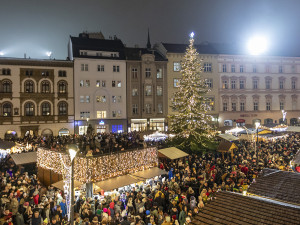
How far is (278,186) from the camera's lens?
31.0 feet

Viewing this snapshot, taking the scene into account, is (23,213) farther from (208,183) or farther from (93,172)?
(208,183)

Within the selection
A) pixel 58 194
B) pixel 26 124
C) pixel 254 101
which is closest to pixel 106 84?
pixel 26 124

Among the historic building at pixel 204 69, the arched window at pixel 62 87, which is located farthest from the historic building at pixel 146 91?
the arched window at pixel 62 87

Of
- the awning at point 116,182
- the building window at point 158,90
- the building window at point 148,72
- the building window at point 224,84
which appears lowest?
the awning at point 116,182

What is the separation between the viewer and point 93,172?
43.7 feet

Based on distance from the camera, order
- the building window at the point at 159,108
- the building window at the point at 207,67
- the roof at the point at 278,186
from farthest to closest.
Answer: the building window at the point at 207,67, the building window at the point at 159,108, the roof at the point at 278,186

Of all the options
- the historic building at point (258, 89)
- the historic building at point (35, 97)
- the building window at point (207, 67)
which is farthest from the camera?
the historic building at point (258, 89)

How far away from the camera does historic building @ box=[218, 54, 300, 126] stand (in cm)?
4875

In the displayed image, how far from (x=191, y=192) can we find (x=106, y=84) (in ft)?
106

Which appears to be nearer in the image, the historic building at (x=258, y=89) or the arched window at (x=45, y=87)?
the arched window at (x=45, y=87)

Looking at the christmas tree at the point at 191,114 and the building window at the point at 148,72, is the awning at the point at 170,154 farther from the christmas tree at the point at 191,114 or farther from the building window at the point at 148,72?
the building window at the point at 148,72

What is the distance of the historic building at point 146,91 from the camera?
1746 inches

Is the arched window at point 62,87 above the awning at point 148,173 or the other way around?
above

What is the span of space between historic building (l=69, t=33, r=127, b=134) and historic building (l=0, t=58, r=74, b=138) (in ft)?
4.72
